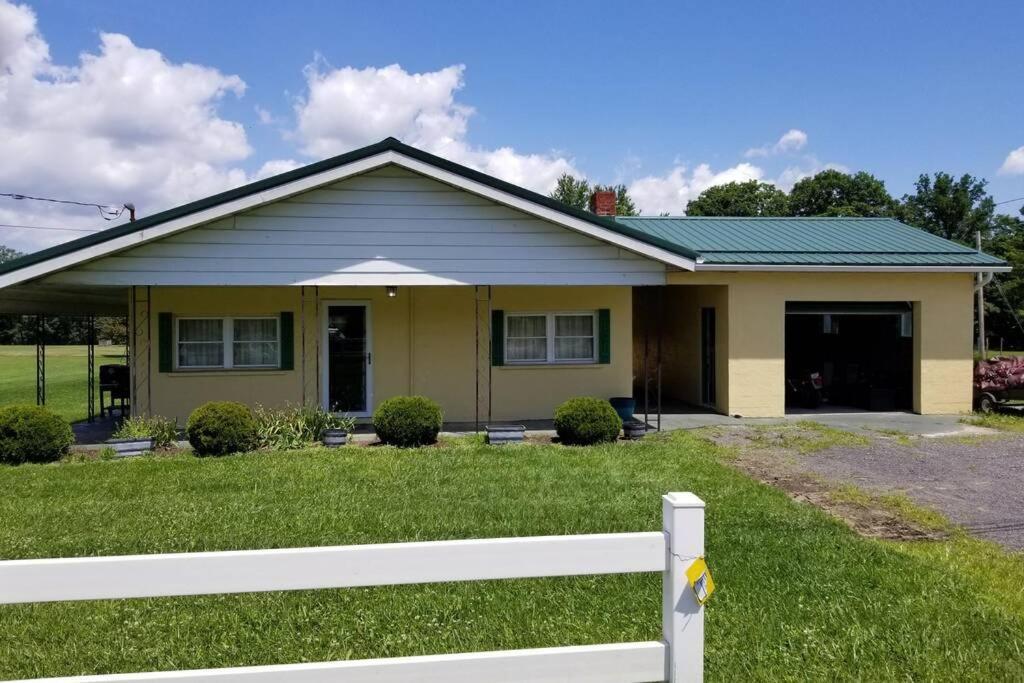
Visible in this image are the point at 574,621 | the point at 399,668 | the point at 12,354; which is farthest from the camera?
the point at 12,354

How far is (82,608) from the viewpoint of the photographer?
473 centimetres

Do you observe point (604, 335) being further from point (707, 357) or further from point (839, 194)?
point (839, 194)

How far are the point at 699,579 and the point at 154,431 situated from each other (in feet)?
33.8

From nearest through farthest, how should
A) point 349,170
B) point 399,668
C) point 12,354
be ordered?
point 399,668, point 349,170, point 12,354

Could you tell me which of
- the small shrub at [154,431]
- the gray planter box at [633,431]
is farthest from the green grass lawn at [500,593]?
the gray planter box at [633,431]

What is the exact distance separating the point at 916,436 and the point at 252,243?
11.0m

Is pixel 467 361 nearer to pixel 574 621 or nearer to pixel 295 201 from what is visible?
pixel 295 201

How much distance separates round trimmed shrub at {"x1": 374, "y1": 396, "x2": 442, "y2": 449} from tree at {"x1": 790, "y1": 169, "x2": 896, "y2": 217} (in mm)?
51195

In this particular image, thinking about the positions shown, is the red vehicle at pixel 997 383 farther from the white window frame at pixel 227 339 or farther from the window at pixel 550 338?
the white window frame at pixel 227 339

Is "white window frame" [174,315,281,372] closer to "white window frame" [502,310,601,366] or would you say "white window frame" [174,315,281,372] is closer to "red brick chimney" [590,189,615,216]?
"white window frame" [502,310,601,366]

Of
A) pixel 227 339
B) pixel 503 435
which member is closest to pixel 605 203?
pixel 503 435

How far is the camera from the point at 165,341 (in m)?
12.6

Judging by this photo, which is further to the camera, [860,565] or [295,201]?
[295,201]

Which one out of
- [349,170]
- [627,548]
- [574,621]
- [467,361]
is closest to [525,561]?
[627,548]
